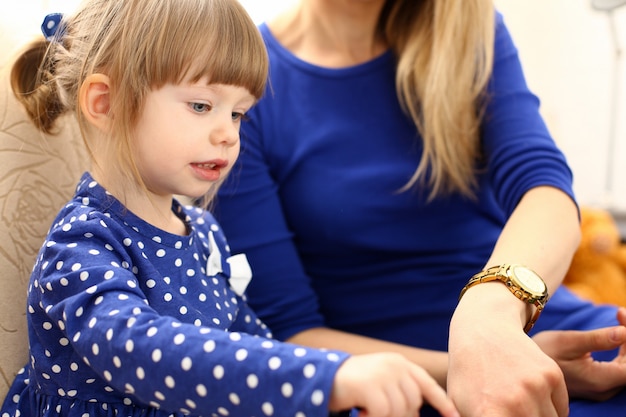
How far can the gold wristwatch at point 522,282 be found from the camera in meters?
0.80

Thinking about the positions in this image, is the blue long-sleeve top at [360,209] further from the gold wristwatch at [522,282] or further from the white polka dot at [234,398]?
the white polka dot at [234,398]

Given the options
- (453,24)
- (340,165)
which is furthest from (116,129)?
(453,24)

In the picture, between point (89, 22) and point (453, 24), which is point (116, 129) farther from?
point (453, 24)

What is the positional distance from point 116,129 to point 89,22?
0.41 feet

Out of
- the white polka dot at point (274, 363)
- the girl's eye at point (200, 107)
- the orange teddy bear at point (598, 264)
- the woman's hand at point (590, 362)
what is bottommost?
the orange teddy bear at point (598, 264)

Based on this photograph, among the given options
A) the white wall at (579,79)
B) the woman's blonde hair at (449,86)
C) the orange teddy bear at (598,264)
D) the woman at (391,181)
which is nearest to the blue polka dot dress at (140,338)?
the woman at (391,181)

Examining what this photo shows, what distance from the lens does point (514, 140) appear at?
1063mm

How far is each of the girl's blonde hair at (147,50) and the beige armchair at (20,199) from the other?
0.13 meters

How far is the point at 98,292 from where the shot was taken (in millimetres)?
612

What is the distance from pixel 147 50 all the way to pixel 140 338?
0.30 metres

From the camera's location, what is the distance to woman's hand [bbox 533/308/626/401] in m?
0.87

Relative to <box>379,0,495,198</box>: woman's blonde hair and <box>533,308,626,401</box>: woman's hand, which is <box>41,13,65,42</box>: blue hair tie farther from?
<box>533,308,626,401</box>: woman's hand

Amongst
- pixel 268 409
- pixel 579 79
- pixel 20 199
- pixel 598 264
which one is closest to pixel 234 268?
pixel 20 199

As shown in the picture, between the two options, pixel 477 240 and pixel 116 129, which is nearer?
pixel 116 129
